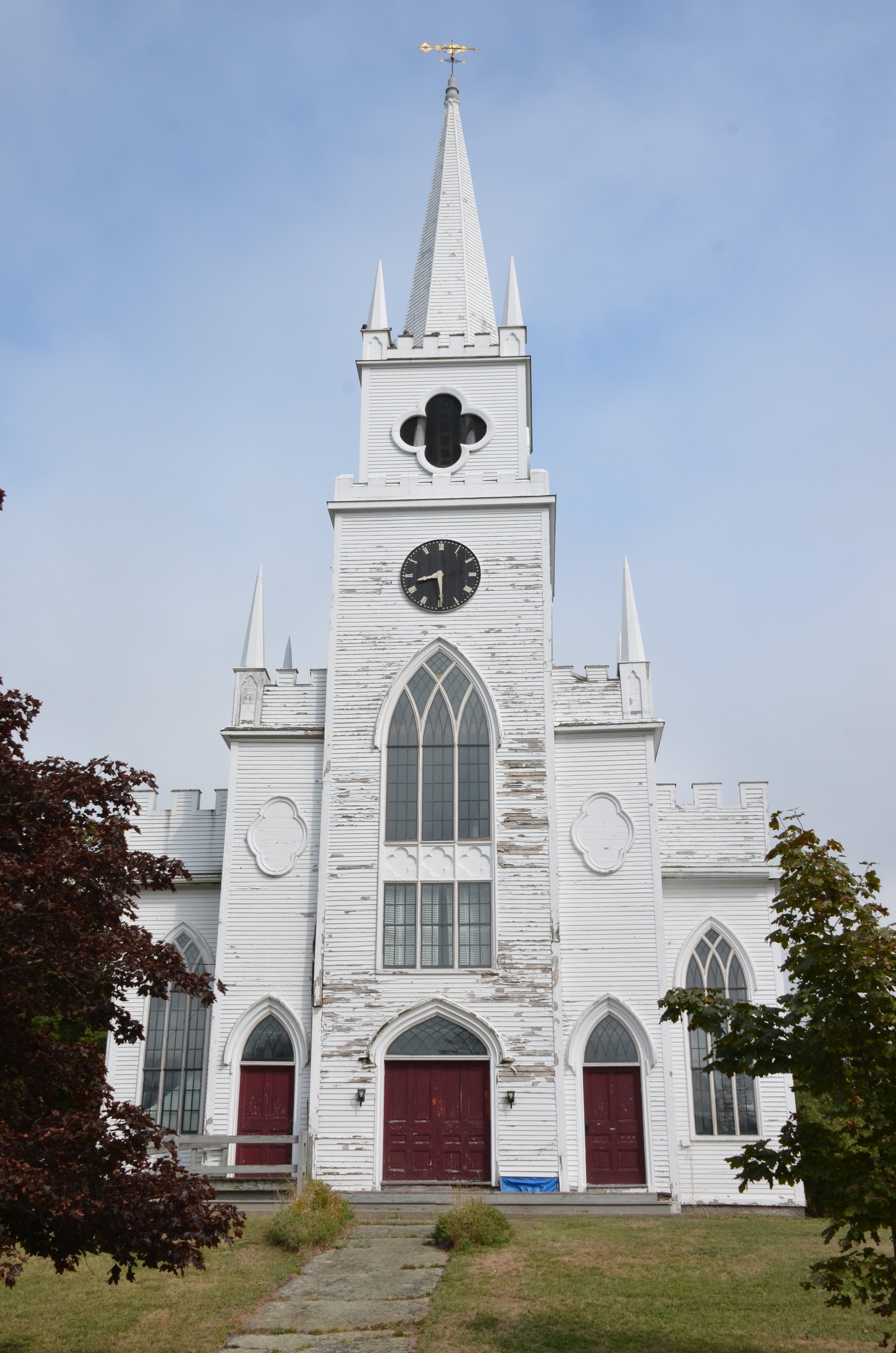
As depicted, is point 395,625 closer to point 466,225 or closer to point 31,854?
point 466,225

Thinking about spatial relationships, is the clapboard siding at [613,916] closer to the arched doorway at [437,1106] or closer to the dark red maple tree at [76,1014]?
the arched doorway at [437,1106]

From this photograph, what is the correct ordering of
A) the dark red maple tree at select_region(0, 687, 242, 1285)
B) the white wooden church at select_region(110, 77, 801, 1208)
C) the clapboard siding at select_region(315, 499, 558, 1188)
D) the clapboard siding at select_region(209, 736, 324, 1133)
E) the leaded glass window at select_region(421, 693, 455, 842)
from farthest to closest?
the leaded glass window at select_region(421, 693, 455, 842) → the clapboard siding at select_region(209, 736, 324, 1133) → the white wooden church at select_region(110, 77, 801, 1208) → the clapboard siding at select_region(315, 499, 558, 1188) → the dark red maple tree at select_region(0, 687, 242, 1285)

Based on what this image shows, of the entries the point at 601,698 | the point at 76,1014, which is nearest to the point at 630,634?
the point at 601,698

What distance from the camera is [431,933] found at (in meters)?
22.3

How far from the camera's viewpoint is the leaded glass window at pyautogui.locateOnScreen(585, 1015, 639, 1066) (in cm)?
2191

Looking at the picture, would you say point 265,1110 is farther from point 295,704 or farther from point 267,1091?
point 295,704

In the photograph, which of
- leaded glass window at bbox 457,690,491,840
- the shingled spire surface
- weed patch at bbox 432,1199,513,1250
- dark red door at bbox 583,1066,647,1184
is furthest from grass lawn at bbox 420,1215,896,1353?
the shingled spire surface

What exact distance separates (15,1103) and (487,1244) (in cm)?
810

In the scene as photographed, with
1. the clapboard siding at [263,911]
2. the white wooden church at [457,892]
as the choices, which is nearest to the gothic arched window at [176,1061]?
the white wooden church at [457,892]

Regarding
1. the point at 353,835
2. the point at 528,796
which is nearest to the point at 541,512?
the point at 528,796

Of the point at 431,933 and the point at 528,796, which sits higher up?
the point at 528,796

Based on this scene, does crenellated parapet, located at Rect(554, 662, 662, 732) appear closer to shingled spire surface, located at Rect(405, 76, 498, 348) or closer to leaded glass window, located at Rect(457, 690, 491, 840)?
leaded glass window, located at Rect(457, 690, 491, 840)

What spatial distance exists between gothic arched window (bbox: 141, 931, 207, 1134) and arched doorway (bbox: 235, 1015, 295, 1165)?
4.13 feet

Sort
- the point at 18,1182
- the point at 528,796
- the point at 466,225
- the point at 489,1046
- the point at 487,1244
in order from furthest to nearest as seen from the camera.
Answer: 1. the point at 466,225
2. the point at 528,796
3. the point at 489,1046
4. the point at 487,1244
5. the point at 18,1182
